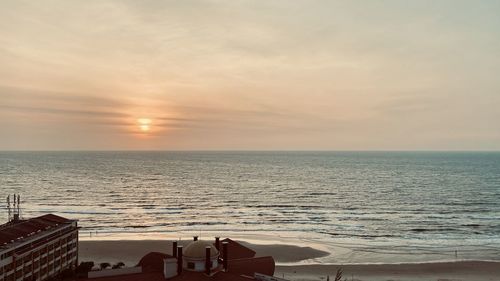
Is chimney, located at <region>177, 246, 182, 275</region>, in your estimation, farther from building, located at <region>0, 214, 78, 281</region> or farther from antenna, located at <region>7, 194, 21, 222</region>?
antenna, located at <region>7, 194, 21, 222</region>

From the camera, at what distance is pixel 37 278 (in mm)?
44875

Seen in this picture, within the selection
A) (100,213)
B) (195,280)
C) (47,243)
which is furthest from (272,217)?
(195,280)

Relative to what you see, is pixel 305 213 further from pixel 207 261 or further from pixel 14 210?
pixel 207 261

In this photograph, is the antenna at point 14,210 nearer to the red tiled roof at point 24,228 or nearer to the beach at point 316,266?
the red tiled roof at point 24,228

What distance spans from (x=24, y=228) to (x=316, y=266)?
35.0m

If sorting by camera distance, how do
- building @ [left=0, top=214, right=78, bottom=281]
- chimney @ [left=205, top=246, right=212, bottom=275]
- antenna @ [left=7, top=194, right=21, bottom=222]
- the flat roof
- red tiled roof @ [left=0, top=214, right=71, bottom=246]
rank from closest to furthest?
chimney @ [left=205, top=246, right=212, bottom=275], building @ [left=0, top=214, right=78, bottom=281], the flat roof, red tiled roof @ [left=0, top=214, right=71, bottom=246], antenna @ [left=7, top=194, right=21, bottom=222]

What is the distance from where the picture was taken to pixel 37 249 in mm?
44594

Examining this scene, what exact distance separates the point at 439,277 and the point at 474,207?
203ft

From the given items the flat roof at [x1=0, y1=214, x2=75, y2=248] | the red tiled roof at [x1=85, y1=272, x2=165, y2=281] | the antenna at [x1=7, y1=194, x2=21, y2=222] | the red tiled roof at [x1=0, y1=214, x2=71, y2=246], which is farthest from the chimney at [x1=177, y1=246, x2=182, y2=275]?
the antenna at [x1=7, y1=194, x2=21, y2=222]

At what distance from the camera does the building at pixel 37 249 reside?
40812 mm

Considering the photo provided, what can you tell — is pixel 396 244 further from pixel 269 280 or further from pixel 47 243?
pixel 47 243

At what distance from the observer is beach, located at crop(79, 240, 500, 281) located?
54188 millimetres

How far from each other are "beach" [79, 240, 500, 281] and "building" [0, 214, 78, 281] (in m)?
9.32

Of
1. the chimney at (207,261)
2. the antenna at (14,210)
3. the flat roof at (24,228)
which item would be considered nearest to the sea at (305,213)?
the antenna at (14,210)
